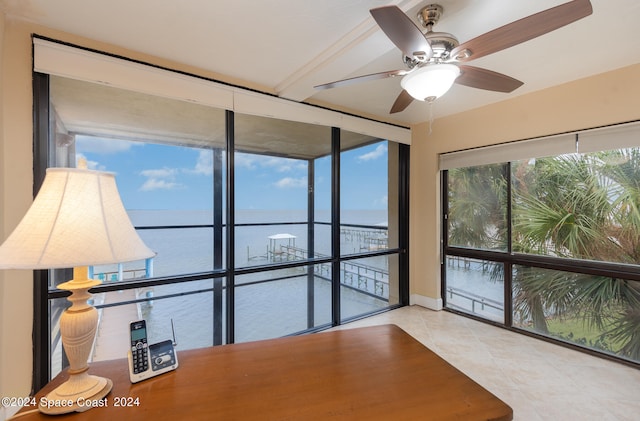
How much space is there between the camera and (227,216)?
2500 mm

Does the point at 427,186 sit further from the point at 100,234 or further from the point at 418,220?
the point at 100,234

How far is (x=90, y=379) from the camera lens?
93cm

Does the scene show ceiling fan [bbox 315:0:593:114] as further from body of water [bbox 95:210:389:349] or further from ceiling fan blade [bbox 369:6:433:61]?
body of water [bbox 95:210:389:349]

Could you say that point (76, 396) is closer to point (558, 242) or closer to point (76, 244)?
point (76, 244)

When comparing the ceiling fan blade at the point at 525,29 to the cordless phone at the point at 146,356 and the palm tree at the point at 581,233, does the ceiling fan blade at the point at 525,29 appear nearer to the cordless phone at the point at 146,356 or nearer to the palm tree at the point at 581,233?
the cordless phone at the point at 146,356

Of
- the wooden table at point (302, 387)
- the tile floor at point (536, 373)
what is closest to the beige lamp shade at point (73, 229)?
the wooden table at point (302, 387)

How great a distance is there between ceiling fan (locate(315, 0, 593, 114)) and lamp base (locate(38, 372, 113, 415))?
1.65 meters

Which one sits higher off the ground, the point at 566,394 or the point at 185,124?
the point at 185,124

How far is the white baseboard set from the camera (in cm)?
360

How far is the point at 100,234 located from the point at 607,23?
2.88m

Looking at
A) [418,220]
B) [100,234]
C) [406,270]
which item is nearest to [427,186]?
[418,220]

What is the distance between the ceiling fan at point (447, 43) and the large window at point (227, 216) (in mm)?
1664

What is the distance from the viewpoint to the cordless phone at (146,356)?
1.00 meters

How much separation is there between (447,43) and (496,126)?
2.05 metres
